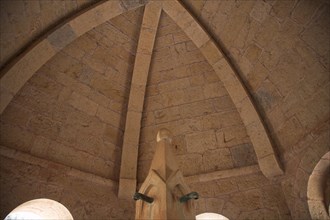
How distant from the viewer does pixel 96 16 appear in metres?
5.70

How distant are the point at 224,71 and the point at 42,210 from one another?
4.24m

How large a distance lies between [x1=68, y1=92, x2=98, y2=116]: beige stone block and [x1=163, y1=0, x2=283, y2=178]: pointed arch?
7.90ft

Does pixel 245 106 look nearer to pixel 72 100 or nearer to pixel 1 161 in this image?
pixel 72 100

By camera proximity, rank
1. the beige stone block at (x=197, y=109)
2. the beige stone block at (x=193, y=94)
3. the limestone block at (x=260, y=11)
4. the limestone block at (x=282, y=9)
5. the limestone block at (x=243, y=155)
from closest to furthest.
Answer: the limestone block at (x=282, y=9) → the limestone block at (x=260, y=11) → the limestone block at (x=243, y=155) → the beige stone block at (x=197, y=109) → the beige stone block at (x=193, y=94)

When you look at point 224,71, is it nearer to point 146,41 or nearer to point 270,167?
point 146,41

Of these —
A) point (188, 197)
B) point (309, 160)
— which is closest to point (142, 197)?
point (188, 197)

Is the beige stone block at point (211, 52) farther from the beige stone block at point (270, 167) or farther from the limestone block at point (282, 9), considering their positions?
the beige stone block at point (270, 167)

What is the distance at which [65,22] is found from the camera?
5.54 meters

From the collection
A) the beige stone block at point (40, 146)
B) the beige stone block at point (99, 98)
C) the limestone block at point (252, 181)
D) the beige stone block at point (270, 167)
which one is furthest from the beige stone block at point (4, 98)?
the beige stone block at point (270, 167)

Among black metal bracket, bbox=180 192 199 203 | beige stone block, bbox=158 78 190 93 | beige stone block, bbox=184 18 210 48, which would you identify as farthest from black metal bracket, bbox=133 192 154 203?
beige stone block, bbox=158 78 190 93

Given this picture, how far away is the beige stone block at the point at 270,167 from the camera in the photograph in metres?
5.33

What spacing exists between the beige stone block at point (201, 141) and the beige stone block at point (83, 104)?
2055 millimetres

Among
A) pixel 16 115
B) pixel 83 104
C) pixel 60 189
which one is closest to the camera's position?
pixel 60 189

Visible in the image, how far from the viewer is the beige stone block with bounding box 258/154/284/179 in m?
5.33
